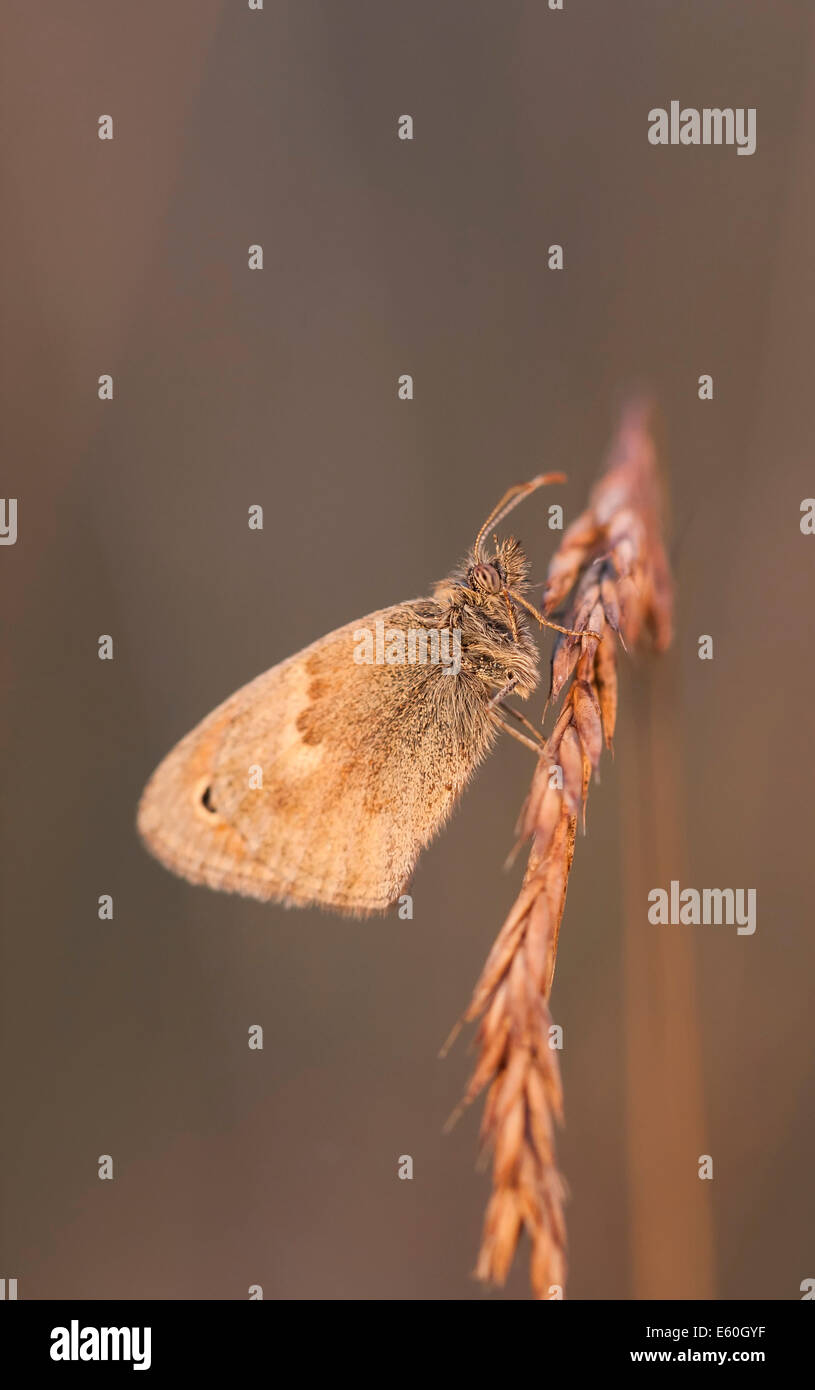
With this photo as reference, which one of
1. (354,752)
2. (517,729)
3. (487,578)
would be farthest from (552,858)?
(487,578)

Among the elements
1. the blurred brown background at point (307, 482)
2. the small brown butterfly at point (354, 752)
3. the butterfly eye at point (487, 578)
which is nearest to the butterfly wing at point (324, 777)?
the small brown butterfly at point (354, 752)

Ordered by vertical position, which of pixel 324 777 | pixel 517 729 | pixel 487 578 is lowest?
pixel 324 777

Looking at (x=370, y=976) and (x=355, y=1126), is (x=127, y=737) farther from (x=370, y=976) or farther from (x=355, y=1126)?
(x=355, y=1126)

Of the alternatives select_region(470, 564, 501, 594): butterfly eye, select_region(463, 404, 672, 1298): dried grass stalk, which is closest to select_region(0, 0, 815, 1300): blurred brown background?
select_region(470, 564, 501, 594): butterfly eye

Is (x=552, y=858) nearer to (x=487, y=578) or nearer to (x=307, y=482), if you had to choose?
(x=487, y=578)

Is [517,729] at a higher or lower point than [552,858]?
higher
